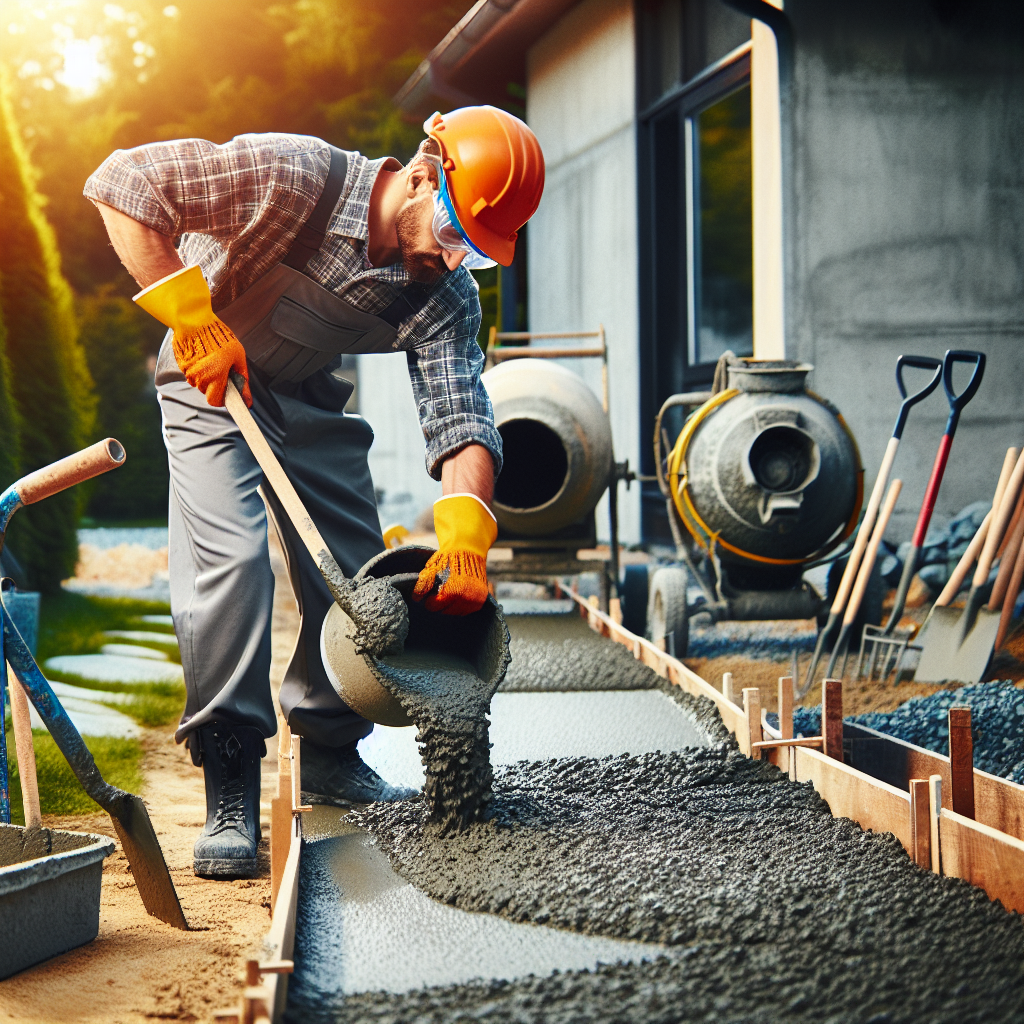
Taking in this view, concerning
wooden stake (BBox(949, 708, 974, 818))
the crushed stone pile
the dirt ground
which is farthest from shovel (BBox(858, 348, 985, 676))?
the dirt ground

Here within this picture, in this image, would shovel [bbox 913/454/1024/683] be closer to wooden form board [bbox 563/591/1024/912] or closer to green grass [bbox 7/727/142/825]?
wooden form board [bbox 563/591/1024/912]

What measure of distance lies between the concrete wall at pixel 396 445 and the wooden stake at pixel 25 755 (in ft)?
29.6

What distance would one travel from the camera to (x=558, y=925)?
1969 mm

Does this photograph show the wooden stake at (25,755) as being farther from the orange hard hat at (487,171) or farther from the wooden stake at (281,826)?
the orange hard hat at (487,171)

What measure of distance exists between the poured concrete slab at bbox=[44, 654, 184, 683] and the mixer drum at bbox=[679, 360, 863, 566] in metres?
2.37

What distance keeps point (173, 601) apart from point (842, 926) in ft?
5.46

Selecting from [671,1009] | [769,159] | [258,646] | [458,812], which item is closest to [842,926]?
[671,1009]

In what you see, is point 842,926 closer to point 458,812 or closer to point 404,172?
point 458,812

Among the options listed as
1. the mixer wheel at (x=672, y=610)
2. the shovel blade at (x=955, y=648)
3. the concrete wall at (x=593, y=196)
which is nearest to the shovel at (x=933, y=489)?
the shovel blade at (x=955, y=648)

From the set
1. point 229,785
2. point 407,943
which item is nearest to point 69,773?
point 229,785

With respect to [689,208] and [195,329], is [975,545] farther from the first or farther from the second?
[689,208]

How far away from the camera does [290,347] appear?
2.77 metres

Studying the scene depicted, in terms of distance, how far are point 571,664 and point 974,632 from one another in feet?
4.80

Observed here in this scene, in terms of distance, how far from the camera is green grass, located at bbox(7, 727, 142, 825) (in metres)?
3.26
